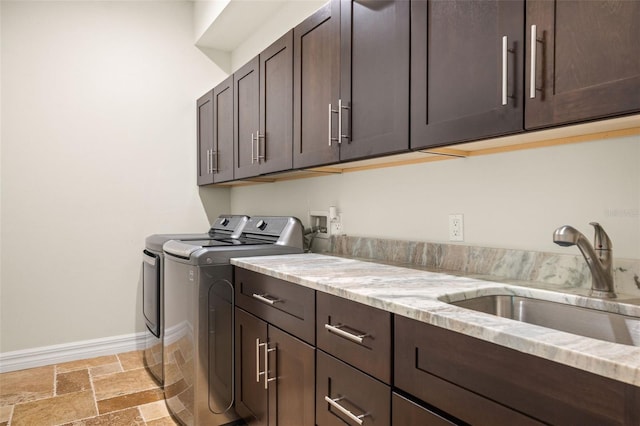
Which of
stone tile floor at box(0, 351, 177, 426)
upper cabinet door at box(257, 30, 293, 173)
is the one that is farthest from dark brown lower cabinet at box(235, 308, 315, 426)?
upper cabinet door at box(257, 30, 293, 173)

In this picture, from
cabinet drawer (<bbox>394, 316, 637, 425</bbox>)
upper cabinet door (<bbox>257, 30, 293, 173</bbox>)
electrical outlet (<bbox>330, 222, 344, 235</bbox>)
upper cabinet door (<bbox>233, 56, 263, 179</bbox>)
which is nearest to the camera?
cabinet drawer (<bbox>394, 316, 637, 425</bbox>)

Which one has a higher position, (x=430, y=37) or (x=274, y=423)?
(x=430, y=37)

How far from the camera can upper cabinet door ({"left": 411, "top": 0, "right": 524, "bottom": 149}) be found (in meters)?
1.14

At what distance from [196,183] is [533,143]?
2.88 m

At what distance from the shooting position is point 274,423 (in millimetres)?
1743

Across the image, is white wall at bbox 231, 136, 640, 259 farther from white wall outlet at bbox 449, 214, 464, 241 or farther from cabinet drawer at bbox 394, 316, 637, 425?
cabinet drawer at bbox 394, 316, 637, 425

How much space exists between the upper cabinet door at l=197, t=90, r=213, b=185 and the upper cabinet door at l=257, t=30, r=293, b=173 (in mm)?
973

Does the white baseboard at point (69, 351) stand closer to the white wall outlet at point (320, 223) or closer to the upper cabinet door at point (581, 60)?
the white wall outlet at point (320, 223)

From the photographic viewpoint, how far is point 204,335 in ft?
6.69

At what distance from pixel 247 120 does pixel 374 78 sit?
1.26m

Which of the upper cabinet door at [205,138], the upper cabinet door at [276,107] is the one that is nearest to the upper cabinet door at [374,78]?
the upper cabinet door at [276,107]

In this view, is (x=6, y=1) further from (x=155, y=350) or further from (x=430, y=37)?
(x=430, y=37)

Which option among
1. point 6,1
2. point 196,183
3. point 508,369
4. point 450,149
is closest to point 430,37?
point 450,149

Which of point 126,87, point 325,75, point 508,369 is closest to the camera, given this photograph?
point 508,369
